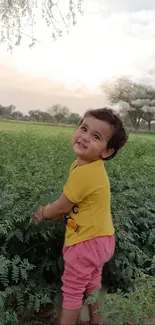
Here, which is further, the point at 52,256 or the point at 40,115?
the point at 40,115

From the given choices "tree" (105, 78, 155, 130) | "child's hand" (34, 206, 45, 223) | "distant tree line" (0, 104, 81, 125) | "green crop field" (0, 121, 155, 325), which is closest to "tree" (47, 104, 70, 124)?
"distant tree line" (0, 104, 81, 125)

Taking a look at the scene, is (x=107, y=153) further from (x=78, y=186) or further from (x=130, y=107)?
(x=130, y=107)

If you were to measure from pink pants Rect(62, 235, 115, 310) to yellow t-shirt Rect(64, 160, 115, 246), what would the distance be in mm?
35

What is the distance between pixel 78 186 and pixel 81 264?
1.26 feet

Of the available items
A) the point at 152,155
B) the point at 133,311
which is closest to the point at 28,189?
the point at 133,311

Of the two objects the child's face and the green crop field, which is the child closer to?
the child's face

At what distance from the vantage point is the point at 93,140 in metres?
2.93

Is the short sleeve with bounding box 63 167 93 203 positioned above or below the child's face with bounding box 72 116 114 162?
below

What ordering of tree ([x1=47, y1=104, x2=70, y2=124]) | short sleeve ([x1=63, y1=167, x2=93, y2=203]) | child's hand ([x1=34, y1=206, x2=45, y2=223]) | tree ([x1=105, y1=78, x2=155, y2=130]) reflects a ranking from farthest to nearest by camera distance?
tree ([x1=105, y1=78, x2=155, y2=130]) → tree ([x1=47, y1=104, x2=70, y2=124]) → child's hand ([x1=34, y1=206, x2=45, y2=223]) → short sleeve ([x1=63, y1=167, x2=93, y2=203])

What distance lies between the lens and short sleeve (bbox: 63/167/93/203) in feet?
9.34

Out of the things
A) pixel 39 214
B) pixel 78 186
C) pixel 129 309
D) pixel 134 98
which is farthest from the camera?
pixel 134 98

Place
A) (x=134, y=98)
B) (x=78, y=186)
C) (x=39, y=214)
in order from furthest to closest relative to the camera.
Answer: (x=134, y=98), (x=39, y=214), (x=78, y=186)

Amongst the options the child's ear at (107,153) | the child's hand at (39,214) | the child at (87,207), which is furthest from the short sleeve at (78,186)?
the child's hand at (39,214)

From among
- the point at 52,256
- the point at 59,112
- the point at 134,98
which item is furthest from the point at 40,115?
the point at 52,256
